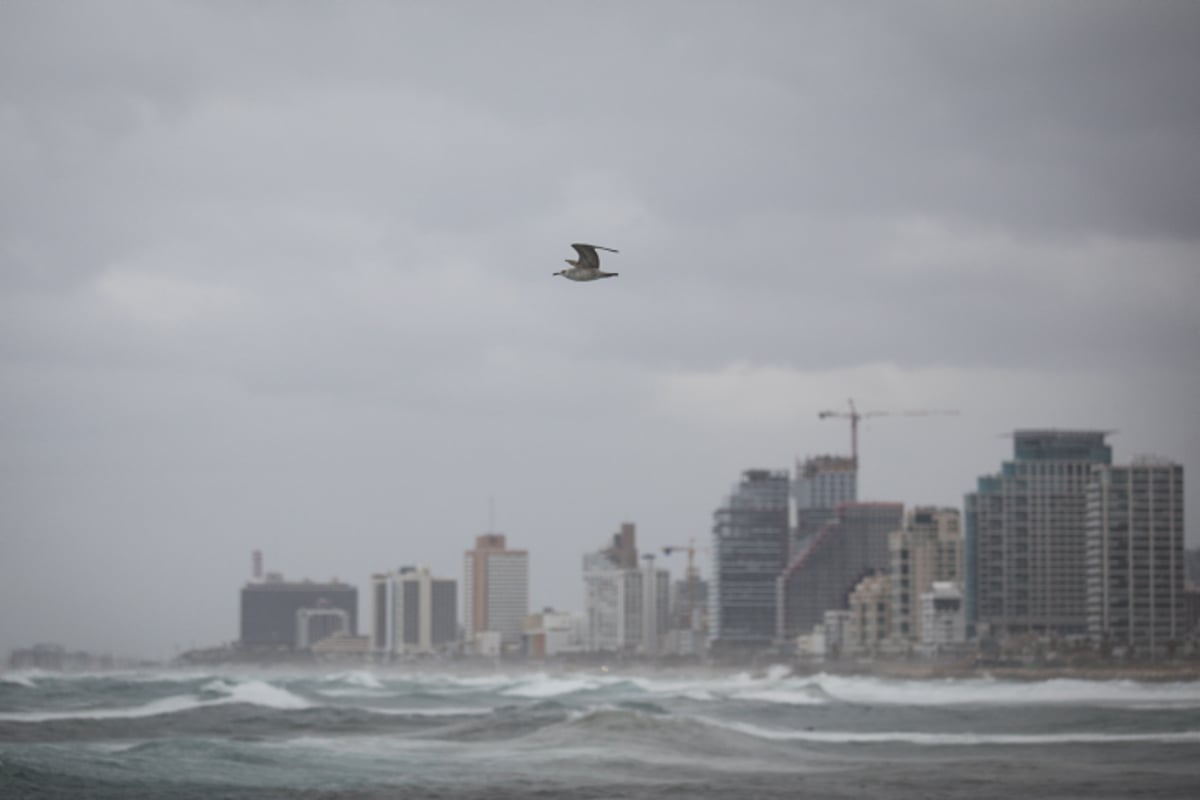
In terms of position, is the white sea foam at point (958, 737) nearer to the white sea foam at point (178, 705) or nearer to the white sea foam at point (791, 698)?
the white sea foam at point (178, 705)

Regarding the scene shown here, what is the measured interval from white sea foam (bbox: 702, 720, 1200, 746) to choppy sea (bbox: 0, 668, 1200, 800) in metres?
0.12

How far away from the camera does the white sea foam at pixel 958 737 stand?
58000mm

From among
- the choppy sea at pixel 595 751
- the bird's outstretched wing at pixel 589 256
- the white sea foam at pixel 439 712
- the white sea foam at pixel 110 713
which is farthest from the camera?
the white sea foam at pixel 439 712

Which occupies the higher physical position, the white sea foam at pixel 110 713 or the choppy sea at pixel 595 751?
the choppy sea at pixel 595 751

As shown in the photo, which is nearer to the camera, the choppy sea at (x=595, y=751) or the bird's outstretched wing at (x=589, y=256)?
the bird's outstretched wing at (x=589, y=256)

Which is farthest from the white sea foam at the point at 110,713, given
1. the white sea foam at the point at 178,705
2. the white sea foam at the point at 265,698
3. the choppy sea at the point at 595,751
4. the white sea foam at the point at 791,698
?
the white sea foam at the point at 791,698

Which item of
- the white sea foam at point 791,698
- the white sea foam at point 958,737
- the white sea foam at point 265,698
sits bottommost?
the white sea foam at point 791,698

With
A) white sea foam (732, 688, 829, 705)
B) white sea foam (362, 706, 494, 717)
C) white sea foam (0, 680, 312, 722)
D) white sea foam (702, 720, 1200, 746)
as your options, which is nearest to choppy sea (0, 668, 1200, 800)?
white sea foam (702, 720, 1200, 746)

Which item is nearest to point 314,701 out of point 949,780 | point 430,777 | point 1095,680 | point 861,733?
point 861,733

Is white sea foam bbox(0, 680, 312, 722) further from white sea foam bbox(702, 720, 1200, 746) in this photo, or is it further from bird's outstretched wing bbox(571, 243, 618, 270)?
bird's outstretched wing bbox(571, 243, 618, 270)

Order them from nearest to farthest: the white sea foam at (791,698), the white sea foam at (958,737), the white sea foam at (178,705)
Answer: the white sea foam at (958,737)
the white sea foam at (178,705)
the white sea foam at (791,698)

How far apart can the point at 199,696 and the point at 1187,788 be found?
72.0 meters

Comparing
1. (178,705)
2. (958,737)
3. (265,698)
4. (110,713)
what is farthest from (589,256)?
(265,698)

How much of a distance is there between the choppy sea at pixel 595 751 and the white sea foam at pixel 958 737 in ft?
0.38
